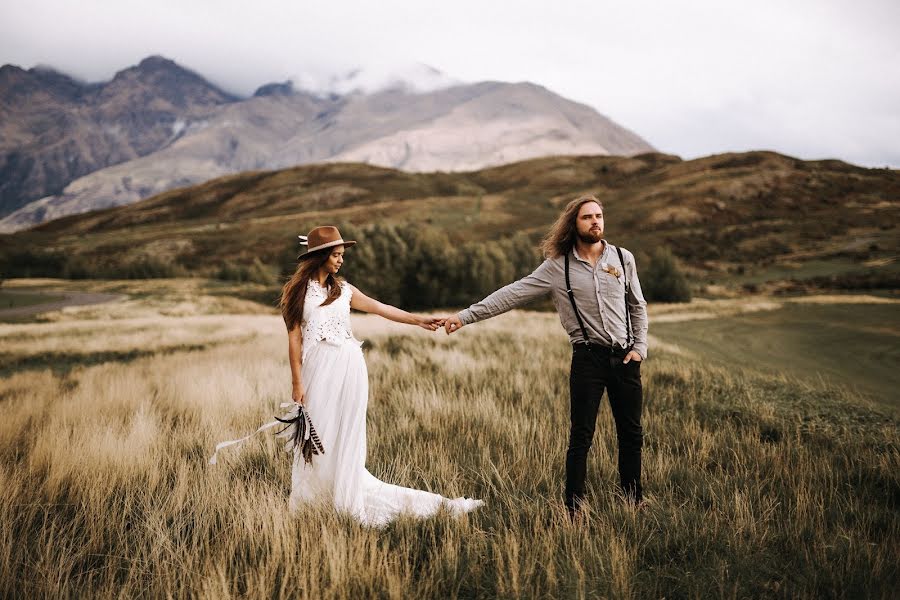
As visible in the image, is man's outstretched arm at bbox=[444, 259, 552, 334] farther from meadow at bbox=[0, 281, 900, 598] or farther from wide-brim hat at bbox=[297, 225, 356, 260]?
meadow at bbox=[0, 281, 900, 598]

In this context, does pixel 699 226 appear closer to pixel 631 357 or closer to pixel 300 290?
pixel 631 357

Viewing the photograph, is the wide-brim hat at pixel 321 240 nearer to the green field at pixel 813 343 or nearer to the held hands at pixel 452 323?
the held hands at pixel 452 323

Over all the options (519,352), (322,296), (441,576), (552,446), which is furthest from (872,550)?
(519,352)

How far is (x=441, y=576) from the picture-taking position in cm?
271

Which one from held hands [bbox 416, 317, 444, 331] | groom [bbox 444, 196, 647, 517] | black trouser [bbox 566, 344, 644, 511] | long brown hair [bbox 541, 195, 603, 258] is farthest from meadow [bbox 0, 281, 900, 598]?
long brown hair [bbox 541, 195, 603, 258]

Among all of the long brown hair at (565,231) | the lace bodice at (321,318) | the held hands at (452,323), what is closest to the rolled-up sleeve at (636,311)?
the long brown hair at (565,231)

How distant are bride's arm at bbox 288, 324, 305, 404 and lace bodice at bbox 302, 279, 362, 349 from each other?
5 cm

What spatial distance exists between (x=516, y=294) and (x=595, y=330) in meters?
0.76

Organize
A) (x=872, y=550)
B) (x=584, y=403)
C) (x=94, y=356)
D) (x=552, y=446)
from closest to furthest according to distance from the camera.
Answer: (x=872, y=550) < (x=584, y=403) < (x=552, y=446) < (x=94, y=356)

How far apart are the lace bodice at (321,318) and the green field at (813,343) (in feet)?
31.7

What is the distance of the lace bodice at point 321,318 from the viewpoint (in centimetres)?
371

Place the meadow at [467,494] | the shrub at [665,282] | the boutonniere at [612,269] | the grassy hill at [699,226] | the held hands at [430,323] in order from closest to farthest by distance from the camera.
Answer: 1. the meadow at [467,494]
2. the boutonniere at [612,269]
3. the held hands at [430,323]
4. the shrub at [665,282]
5. the grassy hill at [699,226]

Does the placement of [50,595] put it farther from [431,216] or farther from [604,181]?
[604,181]

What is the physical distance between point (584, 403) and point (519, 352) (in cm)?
807
